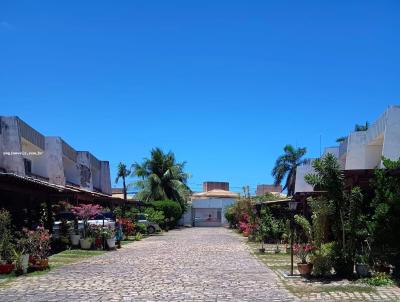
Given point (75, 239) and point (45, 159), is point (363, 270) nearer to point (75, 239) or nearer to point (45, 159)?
point (75, 239)

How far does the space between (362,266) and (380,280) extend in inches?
38.3

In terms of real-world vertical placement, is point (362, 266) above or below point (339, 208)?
below

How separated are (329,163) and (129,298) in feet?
20.8

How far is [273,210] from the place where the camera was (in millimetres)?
36219

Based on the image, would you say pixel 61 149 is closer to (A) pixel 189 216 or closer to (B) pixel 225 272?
(B) pixel 225 272

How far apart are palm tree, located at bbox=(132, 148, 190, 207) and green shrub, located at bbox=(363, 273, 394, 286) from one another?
49.0 metres

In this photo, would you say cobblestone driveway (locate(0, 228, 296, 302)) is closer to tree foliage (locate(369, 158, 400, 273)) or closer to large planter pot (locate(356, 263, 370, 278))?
large planter pot (locate(356, 263, 370, 278))

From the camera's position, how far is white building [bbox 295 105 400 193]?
2355cm

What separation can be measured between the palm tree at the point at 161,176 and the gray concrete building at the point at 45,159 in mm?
9272

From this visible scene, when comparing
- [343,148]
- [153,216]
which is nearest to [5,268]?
[343,148]

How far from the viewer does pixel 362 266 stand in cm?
1391

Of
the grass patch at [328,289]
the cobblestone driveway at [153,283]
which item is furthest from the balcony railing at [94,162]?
the grass patch at [328,289]

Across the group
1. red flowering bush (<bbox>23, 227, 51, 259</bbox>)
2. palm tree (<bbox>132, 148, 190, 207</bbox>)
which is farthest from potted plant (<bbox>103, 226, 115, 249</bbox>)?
palm tree (<bbox>132, 148, 190, 207</bbox>)

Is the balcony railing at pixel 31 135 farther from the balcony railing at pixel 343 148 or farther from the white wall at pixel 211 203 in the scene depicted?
the white wall at pixel 211 203
